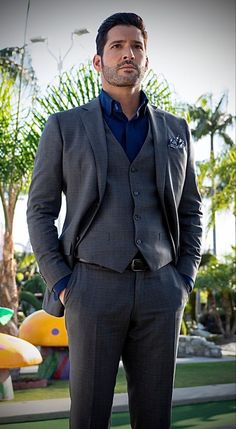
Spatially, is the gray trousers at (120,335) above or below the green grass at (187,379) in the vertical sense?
above

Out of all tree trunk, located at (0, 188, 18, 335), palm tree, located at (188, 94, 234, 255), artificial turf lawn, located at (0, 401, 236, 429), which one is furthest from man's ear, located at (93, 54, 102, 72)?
palm tree, located at (188, 94, 234, 255)

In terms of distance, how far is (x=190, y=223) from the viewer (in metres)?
2.67

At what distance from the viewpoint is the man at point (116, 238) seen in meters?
2.36

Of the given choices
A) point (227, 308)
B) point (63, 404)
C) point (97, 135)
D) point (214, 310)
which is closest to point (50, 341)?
point (63, 404)

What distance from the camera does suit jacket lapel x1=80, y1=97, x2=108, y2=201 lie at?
7.93 ft

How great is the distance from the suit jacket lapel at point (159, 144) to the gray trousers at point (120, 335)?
12.7 inches

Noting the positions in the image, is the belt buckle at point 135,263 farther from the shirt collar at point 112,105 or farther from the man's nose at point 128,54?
the man's nose at point 128,54

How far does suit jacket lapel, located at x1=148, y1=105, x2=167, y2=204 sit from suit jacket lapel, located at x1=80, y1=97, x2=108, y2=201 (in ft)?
0.65

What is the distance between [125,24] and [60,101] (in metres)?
7.98

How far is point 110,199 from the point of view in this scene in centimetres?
243

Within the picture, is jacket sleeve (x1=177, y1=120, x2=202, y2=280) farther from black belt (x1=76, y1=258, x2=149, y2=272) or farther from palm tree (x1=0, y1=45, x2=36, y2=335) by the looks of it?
palm tree (x1=0, y1=45, x2=36, y2=335)

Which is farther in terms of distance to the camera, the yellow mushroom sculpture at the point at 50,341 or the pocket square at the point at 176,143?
the yellow mushroom sculpture at the point at 50,341

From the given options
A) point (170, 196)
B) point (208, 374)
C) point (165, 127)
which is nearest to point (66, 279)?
point (170, 196)

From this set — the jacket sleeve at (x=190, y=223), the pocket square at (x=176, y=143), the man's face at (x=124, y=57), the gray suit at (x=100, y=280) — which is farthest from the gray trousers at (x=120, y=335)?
the man's face at (x=124, y=57)
